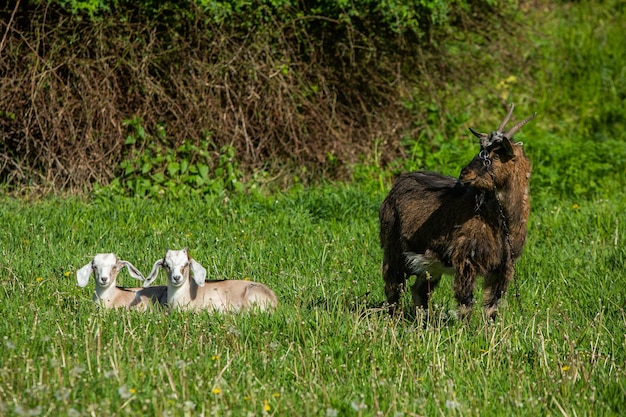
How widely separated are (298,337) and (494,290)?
4.79ft

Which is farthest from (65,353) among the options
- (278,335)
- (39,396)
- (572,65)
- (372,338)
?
(572,65)

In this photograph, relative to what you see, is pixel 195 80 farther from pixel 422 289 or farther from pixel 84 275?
pixel 422 289

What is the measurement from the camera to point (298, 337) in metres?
5.76

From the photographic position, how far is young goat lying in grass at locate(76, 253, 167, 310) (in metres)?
6.52

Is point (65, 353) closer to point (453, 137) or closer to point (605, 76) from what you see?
point (453, 137)

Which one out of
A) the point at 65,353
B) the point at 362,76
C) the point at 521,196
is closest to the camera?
the point at 65,353

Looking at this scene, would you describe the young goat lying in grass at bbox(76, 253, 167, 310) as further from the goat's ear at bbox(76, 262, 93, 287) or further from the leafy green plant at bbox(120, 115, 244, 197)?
the leafy green plant at bbox(120, 115, 244, 197)

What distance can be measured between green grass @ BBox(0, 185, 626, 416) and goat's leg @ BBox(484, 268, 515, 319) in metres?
0.08

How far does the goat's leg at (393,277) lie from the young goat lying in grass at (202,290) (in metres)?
0.80

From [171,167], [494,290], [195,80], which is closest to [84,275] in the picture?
[494,290]

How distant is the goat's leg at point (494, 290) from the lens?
21.0 feet

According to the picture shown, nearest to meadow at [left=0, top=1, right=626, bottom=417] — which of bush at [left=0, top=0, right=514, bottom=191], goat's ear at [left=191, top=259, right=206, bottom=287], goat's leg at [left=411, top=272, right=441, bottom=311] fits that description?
goat's leg at [left=411, top=272, right=441, bottom=311]

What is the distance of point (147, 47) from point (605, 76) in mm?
6958

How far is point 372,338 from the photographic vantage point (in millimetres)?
5691
